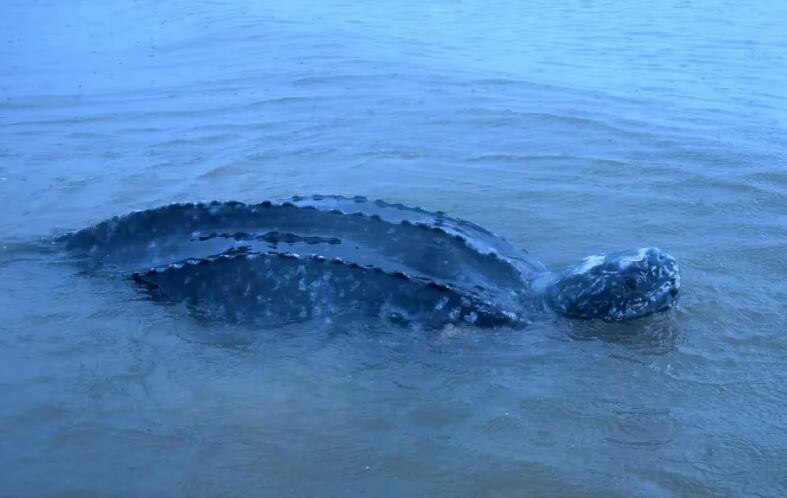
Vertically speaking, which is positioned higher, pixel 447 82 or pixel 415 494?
pixel 447 82

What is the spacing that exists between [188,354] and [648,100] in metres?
6.81

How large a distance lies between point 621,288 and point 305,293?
1.90 meters

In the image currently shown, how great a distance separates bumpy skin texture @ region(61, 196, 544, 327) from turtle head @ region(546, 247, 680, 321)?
26 centimetres

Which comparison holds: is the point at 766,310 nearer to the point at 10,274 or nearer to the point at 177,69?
the point at 10,274

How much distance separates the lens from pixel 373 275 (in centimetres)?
462

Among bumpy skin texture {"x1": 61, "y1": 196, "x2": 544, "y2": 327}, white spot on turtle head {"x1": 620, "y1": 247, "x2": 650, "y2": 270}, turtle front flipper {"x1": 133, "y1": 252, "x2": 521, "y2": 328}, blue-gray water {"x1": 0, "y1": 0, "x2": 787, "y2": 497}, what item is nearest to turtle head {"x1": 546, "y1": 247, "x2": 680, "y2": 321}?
white spot on turtle head {"x1": 620, "y1": 247, "x2": 650, "y2": 270}

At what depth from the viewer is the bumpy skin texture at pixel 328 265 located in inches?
181

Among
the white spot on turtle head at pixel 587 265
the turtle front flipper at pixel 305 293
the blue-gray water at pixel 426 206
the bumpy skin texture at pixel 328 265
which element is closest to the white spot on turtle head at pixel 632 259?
the white spot on turtle head at pixel 587 265

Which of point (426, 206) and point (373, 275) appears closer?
point (373, 275)

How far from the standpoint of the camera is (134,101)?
9.62 meters

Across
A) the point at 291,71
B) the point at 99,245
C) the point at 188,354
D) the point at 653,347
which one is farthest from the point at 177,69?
the point at 653,347

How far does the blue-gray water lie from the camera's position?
11.7 feet

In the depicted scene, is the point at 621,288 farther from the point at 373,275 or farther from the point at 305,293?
the point at 305,293

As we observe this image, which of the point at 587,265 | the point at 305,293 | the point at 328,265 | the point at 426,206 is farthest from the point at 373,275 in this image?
the point at 426,206
